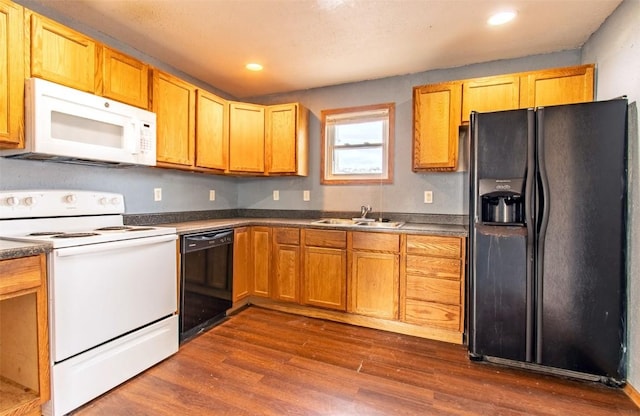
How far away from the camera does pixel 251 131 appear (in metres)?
3.37

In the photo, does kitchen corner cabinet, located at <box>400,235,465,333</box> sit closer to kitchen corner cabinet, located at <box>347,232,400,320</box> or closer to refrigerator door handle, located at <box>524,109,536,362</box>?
kitchen corner cabinet, located at <box>347,232,400,320</box>

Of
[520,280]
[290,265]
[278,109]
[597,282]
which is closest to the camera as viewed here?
[597,282]

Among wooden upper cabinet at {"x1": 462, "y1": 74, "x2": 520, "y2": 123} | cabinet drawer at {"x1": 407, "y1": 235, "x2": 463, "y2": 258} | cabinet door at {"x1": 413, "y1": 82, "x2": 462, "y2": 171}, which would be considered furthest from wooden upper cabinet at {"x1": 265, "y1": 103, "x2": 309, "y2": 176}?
wooden upper cabinet at {"x1": 462, "y1": 74, "x2": 520, "y2": 123}

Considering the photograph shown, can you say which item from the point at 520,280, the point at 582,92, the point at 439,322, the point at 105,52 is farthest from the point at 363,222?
the point at 105,52

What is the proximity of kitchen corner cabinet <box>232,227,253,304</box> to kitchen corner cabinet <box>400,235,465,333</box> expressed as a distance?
59.2 inches

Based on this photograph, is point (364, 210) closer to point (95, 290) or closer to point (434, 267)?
point (434, 267)

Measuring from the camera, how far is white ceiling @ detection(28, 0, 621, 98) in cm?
203

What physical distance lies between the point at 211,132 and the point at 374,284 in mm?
2081

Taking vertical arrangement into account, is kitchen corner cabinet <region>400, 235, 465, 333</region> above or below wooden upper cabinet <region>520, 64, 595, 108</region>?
below

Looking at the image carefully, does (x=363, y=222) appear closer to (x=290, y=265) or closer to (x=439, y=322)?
(x=290, y=265)

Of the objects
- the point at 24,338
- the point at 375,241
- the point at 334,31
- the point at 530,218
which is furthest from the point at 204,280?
the point at 530,218

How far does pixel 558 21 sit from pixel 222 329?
3454 mm

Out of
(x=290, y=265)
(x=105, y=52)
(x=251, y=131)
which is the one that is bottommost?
(x=290, y=265)

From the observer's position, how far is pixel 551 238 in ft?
6.47
